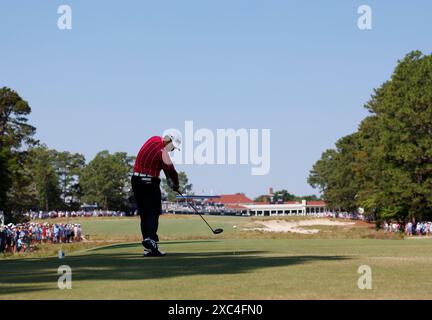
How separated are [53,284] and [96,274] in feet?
→ 6.09

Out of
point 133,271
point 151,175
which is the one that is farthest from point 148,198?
point 133,271

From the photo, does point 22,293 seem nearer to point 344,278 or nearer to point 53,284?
point 53,284

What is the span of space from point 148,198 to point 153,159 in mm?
944

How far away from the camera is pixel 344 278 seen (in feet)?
40.7

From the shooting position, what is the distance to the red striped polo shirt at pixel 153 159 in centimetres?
1708

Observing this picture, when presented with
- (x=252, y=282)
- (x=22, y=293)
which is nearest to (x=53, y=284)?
(x=22, y=293)

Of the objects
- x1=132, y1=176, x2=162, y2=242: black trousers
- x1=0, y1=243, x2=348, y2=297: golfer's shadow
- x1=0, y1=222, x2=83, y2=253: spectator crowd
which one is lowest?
x1=0, y1=222, x2=83, y2=253: spectator crowd

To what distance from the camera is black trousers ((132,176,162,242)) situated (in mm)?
17219

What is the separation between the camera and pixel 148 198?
17281mm

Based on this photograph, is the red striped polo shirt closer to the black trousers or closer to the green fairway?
the black trousers

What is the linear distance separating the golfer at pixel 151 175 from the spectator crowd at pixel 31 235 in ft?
94.6

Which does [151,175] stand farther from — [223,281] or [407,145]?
[407,145]
